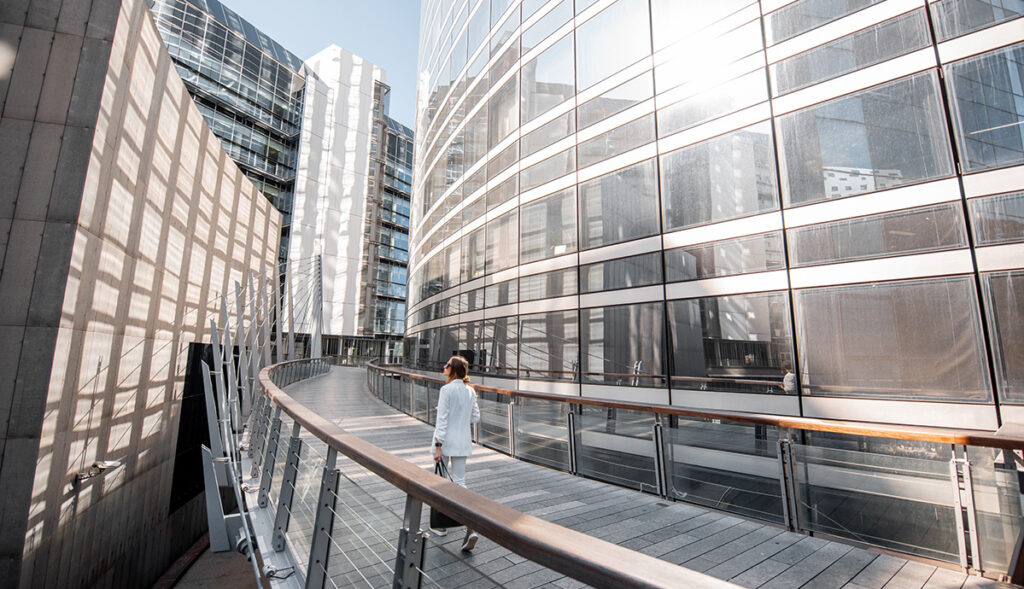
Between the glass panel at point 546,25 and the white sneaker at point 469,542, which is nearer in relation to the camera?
the white sneaker at point 469,542

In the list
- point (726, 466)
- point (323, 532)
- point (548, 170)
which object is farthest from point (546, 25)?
point (323, 532)

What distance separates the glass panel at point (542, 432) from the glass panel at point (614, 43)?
37.4 ft

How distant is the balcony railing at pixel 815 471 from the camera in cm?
325

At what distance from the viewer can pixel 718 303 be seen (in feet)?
37.6

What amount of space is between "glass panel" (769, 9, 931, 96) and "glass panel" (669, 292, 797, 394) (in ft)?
16.1

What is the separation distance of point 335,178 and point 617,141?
109 feet

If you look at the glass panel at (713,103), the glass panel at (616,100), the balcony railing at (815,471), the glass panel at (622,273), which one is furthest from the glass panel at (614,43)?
the balcony railing at (815,471)

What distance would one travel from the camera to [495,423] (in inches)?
298

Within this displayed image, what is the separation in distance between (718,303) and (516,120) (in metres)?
10.7

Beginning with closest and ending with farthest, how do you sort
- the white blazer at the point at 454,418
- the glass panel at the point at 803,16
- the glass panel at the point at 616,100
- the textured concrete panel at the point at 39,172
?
the white blazer at the point at 454,418 → the textured concrete panel at the point at 39,172 → the glass panel at the point at 803,16 → the glass panel at the point at 616,100

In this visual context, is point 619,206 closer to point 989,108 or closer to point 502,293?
point 502,293

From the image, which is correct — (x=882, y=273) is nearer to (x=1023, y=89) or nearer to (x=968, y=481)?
(x=1023, y=89)

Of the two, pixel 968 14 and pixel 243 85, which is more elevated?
pixel 243 85

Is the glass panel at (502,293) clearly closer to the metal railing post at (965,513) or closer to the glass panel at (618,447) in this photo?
the glass panel at (618,447)
